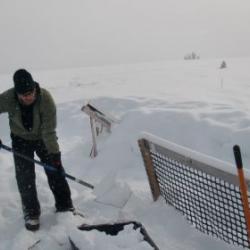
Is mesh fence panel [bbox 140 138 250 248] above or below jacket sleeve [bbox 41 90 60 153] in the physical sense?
below

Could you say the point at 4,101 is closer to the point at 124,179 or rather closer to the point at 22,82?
the point at 22,82

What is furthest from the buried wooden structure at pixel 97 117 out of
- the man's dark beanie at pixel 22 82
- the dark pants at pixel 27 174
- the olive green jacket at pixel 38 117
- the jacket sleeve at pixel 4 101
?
the man's dark beanie at pixel 22 82

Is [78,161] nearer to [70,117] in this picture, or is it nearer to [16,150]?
[16,150]

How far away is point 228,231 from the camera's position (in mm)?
3918

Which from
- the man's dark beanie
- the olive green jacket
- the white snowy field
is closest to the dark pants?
the olive green jacket

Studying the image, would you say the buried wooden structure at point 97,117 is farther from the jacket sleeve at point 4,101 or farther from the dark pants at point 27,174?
the jacket sleeve at point 4,101

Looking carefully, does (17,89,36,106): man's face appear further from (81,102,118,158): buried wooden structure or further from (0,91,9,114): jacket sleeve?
(81,102,118,158): buried wooden structure

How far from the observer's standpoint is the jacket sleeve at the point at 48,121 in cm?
445

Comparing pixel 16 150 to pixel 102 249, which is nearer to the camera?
pixel 102 249

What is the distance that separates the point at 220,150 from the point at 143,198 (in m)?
2.32

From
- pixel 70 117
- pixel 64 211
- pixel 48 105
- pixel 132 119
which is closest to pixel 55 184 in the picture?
pixel 64 211

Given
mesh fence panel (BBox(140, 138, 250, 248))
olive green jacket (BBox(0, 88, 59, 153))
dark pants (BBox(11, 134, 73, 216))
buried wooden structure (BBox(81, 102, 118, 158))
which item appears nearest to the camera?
mesh fence panel (BBox(140, 138, 250, 248))

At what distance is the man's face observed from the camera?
4.20m

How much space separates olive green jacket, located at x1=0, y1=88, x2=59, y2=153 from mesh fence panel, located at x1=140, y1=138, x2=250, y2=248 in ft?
3.74
